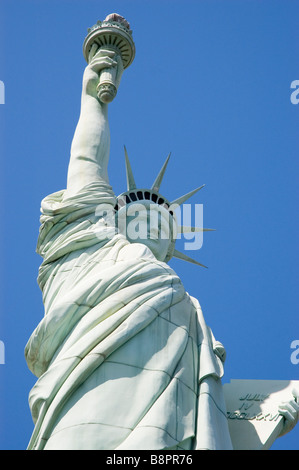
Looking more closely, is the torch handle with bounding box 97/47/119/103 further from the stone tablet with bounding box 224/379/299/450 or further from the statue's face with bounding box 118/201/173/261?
the stone tablet with bounding box 224/379/299/450

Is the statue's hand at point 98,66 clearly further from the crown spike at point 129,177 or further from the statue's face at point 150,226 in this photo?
the statue's face at point 150,226

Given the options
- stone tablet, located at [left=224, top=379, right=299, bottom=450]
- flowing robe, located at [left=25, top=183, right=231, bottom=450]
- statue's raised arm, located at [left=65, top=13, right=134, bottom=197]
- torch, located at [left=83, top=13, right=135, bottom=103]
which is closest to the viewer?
flowing robe, located at [left=25, top=183, right=231, bottom=450]

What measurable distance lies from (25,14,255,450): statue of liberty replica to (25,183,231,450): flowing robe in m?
0.01

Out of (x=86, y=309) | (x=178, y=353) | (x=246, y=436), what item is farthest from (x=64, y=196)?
(x=246, y=436)

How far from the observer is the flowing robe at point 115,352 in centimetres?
1084

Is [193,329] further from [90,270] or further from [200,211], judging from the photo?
[200,211]

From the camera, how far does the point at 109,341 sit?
1145 cm

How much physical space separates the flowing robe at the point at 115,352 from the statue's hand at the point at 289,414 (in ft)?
3.39

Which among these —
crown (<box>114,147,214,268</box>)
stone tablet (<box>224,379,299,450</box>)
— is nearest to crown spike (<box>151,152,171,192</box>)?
crown (<box>114,147,214,268</box>)

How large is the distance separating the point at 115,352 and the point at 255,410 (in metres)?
2.42

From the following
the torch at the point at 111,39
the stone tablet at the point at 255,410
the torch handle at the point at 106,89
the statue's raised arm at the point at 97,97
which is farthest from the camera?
the torch at the point at 111,39

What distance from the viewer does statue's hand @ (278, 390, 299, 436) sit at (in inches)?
488

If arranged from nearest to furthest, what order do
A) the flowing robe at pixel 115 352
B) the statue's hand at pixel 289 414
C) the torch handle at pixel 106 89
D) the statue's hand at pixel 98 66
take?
the flowing robe at pixel 115 352, the statue's hand at pixel 289 414, the torch handle at pixel 106 89, the statue's hand at pixel 98 66

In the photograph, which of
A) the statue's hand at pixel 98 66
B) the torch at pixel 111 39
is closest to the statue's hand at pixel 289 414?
the statue's hand at pixel 98 66
